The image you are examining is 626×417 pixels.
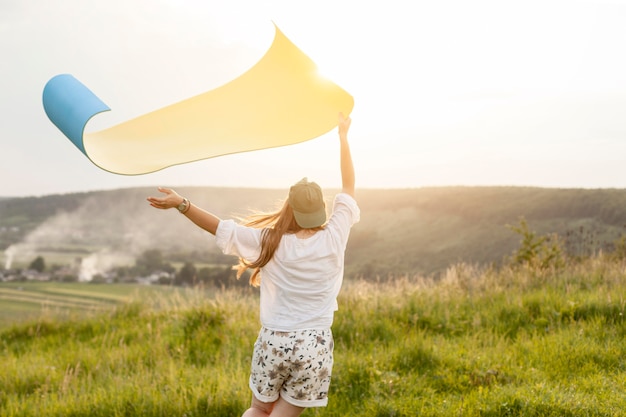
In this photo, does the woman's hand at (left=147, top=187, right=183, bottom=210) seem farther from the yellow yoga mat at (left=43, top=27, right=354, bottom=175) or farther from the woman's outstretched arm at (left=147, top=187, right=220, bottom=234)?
the yellow yoga mat at (left=43, top=27, right=354, bottom=175)

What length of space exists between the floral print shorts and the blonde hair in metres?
0.45

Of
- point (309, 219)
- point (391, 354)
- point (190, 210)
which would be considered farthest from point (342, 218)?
point (391, 354)

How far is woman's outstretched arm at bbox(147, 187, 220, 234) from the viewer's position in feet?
13.0

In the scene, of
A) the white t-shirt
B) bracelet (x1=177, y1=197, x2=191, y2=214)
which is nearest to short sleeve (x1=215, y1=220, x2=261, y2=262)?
the white t-shirt

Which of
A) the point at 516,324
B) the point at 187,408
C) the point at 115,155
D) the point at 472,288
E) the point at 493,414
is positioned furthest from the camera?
the point at 472,288

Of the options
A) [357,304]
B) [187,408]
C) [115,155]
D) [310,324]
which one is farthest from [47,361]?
[310,324]

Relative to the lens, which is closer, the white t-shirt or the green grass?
the white t-shirt

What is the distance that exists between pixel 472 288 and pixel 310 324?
6.61m

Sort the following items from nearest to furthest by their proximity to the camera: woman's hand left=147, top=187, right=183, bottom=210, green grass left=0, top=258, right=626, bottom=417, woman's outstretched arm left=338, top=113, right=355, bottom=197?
woman's hand left=147, top=187, right=183, bottom=210, woman's outstretched arm left=338, top=113, right=355, bottom=197, green grass left=0, top=258, right=626, bottom=417

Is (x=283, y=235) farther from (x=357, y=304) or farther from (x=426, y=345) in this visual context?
(x=357, y=304)

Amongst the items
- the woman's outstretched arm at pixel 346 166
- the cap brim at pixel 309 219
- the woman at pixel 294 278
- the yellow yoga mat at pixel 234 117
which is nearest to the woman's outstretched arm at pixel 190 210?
the woman at pixel 294 278

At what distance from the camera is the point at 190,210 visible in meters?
4.01

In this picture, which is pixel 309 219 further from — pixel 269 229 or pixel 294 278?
pixel 294 278

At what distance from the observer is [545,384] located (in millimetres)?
5559
